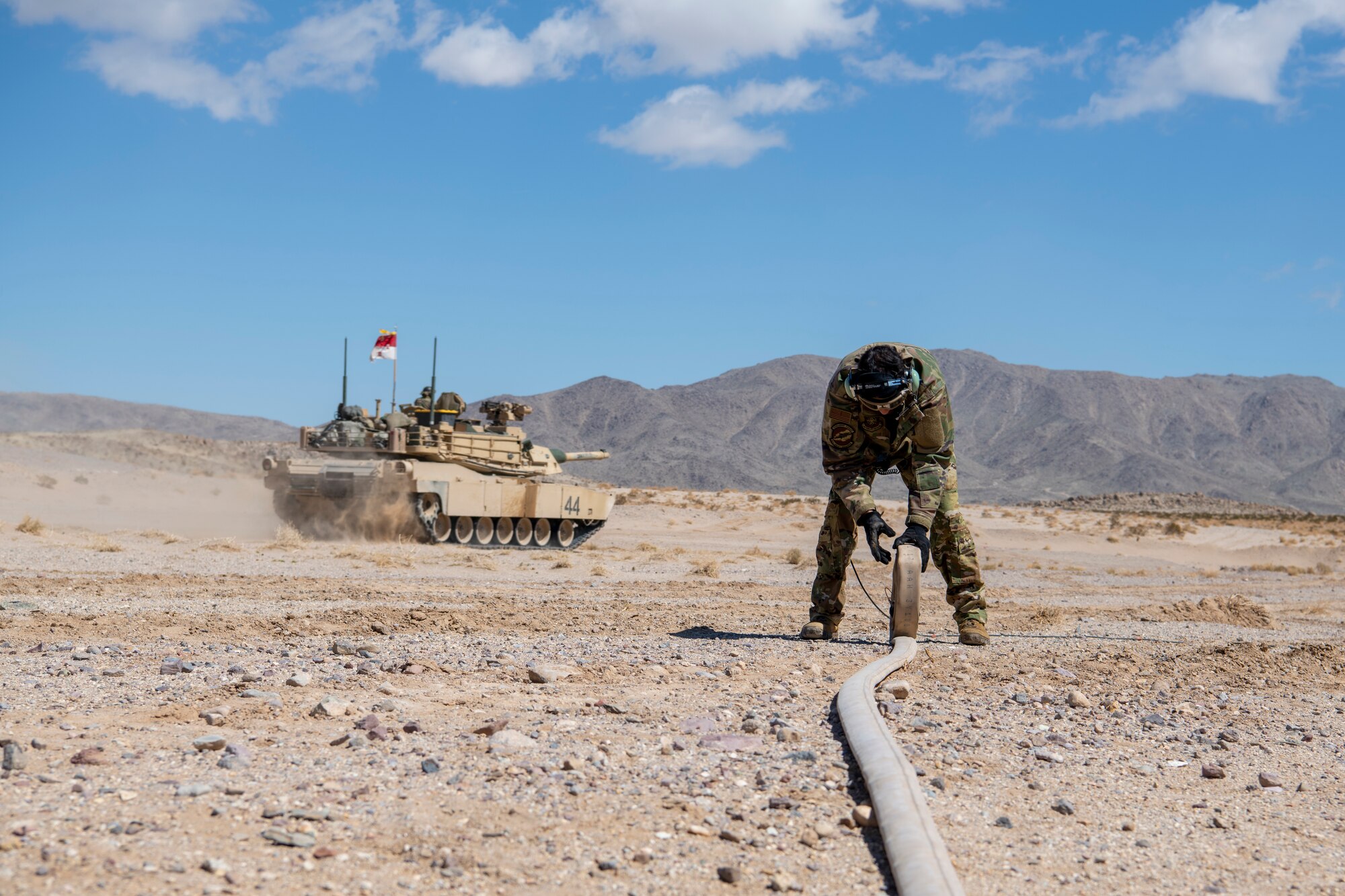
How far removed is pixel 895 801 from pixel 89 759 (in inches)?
116

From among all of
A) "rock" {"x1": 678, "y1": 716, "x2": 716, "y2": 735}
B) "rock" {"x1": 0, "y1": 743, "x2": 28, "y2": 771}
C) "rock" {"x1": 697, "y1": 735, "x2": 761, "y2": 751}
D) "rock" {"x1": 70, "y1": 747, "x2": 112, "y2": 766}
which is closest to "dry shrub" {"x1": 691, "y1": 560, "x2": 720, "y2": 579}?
"rock" {"x1": 678, "y1": 716, "x2": 716, "y2": 735}

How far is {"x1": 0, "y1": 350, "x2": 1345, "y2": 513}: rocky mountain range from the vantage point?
11981cm

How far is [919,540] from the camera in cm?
924

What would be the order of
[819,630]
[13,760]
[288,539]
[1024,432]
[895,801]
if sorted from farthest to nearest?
[1024,432] < [288,539] < [819,630] < [13,760] < [895,801]

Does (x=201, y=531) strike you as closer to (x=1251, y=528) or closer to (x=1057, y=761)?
(x=1057, y=761)

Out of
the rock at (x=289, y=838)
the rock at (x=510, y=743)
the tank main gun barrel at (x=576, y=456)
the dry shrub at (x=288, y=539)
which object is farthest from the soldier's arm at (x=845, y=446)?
the tank main gun barrel at (x=576, y=456)

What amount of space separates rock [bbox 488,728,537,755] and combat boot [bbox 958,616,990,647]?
503 centimetres

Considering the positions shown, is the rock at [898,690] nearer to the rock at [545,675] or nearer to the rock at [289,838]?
the rock at [545,675]

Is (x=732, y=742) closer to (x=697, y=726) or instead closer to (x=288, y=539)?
(x=697, y=726)

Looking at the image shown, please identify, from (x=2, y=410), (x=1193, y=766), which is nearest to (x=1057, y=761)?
(x=1193, y=766)

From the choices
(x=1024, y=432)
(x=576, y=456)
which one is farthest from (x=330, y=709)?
(x=1024, y=432)

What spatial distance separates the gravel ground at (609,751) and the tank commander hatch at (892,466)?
0.41 meters

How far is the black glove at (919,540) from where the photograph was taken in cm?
924

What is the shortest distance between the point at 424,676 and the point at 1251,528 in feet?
164
